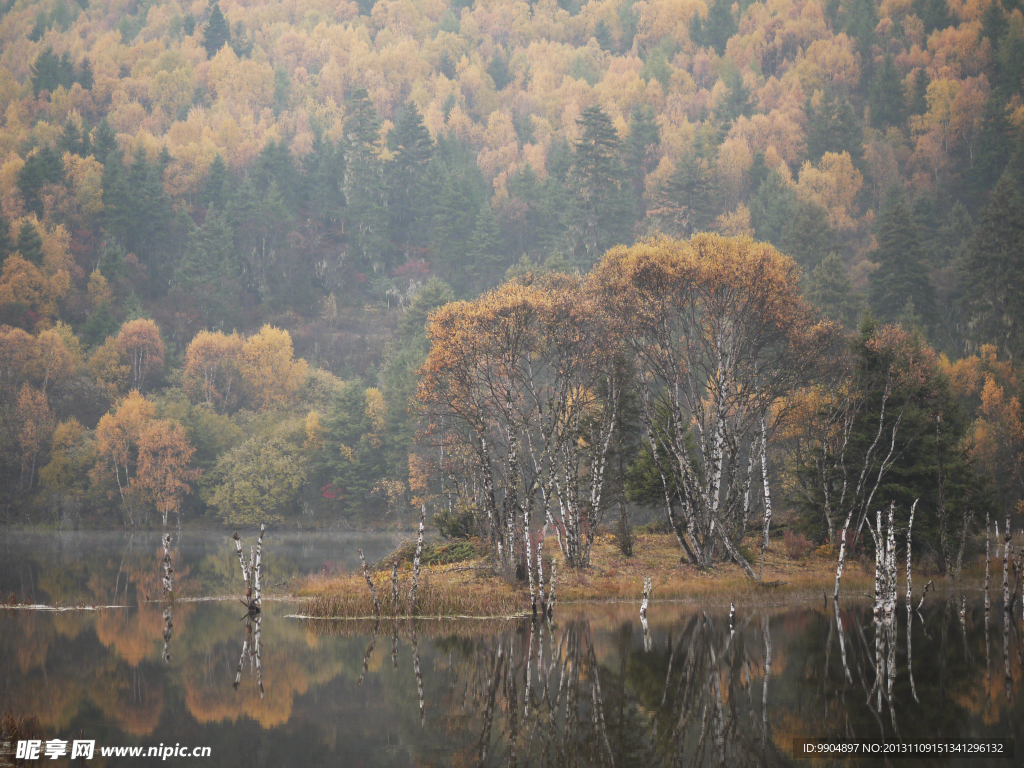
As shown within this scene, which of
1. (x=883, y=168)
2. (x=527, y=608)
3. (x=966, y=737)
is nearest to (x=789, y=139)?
(x=883, y=168)

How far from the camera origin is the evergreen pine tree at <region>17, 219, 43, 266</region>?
114 meters

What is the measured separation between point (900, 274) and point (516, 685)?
7764 centimetres

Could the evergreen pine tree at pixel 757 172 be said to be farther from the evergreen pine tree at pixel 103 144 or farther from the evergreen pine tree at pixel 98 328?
the evergreen pine tree at pixel 103 144

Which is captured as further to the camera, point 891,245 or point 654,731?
point 891,245

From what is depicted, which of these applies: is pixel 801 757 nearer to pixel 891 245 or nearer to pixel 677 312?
pixel 677 312

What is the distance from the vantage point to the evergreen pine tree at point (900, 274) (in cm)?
8519

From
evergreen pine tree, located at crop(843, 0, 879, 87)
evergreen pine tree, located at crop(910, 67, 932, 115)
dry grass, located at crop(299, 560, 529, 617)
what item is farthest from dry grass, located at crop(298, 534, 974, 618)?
evergreen pine tree, located at crop(843, 0, 879, 87)

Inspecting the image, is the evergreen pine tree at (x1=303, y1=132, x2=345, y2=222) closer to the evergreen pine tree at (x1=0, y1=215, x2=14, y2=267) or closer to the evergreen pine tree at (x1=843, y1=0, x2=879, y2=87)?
the evergreen pine tree at (x1=0, y1=215, x2=14, y2=267)

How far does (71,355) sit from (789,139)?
11215cm

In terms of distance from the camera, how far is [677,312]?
42.6 meters

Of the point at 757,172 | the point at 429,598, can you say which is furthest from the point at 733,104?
the point at 429,598

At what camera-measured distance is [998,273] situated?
3255 inches

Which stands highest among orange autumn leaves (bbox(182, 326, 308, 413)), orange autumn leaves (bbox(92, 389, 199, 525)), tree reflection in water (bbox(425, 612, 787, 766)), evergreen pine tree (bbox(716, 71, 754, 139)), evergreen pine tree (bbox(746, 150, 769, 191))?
evergreen pine tree (bbox(716, 71, 754, 139))

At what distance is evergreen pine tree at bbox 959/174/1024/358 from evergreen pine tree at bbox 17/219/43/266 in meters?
108
